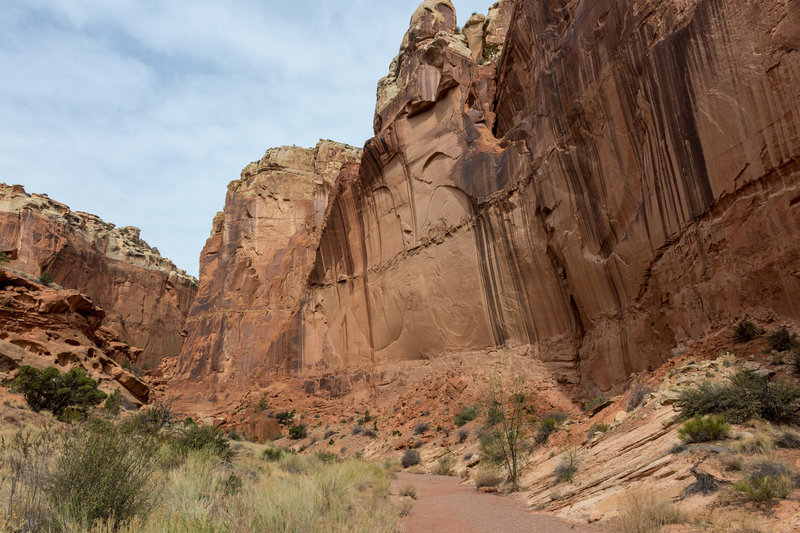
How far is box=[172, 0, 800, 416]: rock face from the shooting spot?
13000 millimetres

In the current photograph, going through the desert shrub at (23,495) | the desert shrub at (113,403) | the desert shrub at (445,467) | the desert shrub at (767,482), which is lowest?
the desert shrub at (445,467)

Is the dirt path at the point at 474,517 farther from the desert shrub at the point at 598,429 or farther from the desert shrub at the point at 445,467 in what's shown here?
the desert shrub at the point at 445,467

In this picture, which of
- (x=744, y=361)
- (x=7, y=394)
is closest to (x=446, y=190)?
(x=744, y=361)

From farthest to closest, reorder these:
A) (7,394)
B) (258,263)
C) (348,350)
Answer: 1. (258,263)
2. (348,350)
3. (7,394)

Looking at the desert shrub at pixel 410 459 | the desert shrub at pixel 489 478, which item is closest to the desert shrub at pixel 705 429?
the desert shrub at pixel 489 478

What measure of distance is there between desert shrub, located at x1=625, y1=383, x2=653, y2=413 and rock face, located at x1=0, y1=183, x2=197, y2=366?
196 feet

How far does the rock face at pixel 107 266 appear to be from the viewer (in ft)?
198

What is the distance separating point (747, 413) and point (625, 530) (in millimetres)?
3908

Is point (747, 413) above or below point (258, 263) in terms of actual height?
below

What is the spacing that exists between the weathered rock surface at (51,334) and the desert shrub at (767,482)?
84.7 feet

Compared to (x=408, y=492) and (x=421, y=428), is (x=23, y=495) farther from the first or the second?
(x=421, y=428)

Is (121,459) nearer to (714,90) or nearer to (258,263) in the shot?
(714,90)

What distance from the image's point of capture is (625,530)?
623 cm

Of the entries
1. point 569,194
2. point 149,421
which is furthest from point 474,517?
point 569,194
